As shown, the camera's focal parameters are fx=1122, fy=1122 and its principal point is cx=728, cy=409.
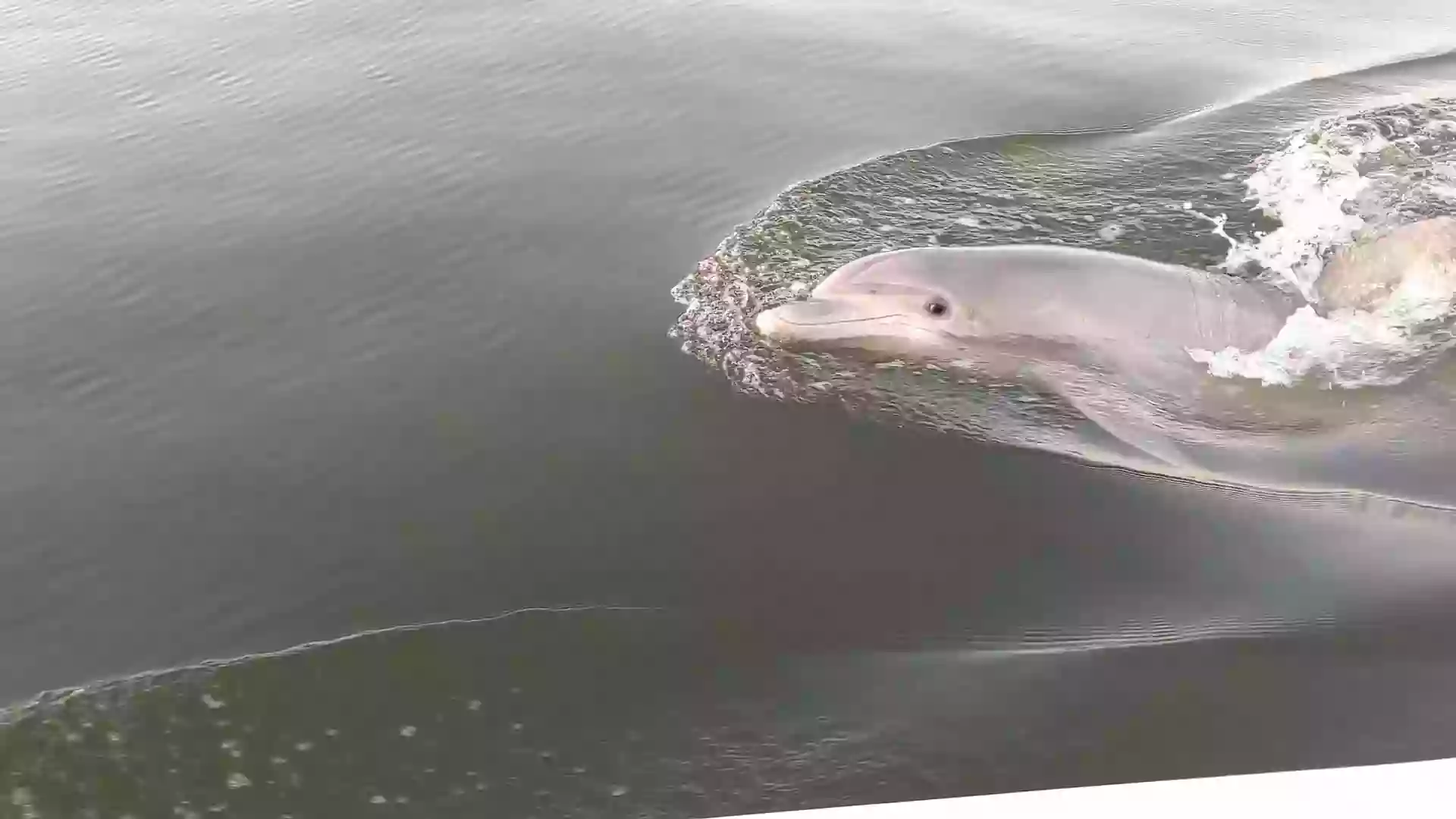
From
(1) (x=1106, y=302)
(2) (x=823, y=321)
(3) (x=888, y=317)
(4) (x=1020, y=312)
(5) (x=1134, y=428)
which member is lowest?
(5) (x=1134, y=428)

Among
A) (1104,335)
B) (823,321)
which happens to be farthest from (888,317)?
(1104,335)

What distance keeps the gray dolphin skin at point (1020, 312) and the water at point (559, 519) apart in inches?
31.9

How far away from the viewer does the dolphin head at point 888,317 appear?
770cm

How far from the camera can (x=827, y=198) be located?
30.6 feet

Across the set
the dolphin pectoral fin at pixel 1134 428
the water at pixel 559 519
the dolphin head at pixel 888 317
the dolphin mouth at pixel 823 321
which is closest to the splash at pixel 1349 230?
the water at pixel 559 519

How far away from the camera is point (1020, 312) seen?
25.1 feet

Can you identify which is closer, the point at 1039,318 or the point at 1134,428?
the point at 1134,428

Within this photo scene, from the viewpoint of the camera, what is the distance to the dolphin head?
770 centimetres

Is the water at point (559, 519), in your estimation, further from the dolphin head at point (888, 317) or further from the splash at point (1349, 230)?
the dolphin head at point (888, 317)

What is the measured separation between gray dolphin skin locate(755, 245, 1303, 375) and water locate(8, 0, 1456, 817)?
0.81 m

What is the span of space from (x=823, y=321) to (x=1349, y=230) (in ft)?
15.2

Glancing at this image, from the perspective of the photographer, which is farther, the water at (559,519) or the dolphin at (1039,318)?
the dolphin at (1039,318)

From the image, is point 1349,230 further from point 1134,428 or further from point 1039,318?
point 1134,428

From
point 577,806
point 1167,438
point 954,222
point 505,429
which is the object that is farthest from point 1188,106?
point 577,806
